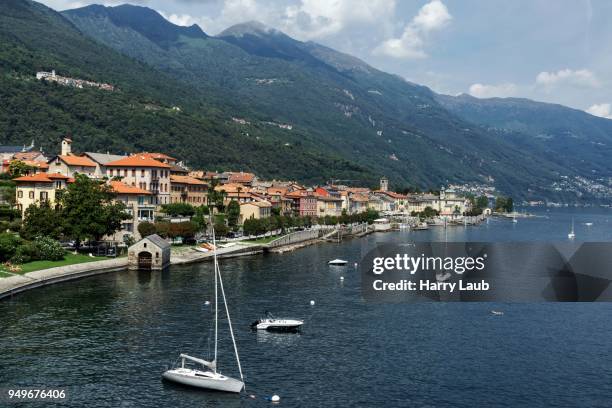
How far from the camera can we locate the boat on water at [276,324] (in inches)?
2778

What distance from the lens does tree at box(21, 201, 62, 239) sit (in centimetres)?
10850

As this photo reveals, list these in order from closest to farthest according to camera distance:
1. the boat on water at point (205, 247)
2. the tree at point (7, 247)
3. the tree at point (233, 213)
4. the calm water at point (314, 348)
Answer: the calm water at point (314, 348), the tree at point (7, 247), the boat on water at point (205, 247), the tree at point (233, 213)

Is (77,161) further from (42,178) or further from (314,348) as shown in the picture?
(314,348)

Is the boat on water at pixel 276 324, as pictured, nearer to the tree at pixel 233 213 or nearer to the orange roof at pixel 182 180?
the tree at pixel 233 213

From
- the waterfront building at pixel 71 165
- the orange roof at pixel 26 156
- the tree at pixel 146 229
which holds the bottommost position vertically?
the tree at pixel 146 229

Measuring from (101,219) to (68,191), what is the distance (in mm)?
10836

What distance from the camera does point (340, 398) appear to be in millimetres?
50781

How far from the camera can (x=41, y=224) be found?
109 meters

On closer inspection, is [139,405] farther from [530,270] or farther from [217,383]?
[530,270]

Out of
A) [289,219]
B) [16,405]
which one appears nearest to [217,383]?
[16,405]

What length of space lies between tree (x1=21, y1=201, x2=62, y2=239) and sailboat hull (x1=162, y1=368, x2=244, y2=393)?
64.1m

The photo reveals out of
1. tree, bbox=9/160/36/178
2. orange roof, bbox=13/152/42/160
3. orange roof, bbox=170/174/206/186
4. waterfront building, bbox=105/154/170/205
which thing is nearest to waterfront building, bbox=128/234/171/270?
waterfront building, bbox=105/154/170/205

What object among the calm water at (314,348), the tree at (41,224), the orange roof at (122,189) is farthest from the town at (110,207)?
the calm water at (314,348)

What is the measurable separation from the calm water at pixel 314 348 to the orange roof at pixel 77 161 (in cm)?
5846
